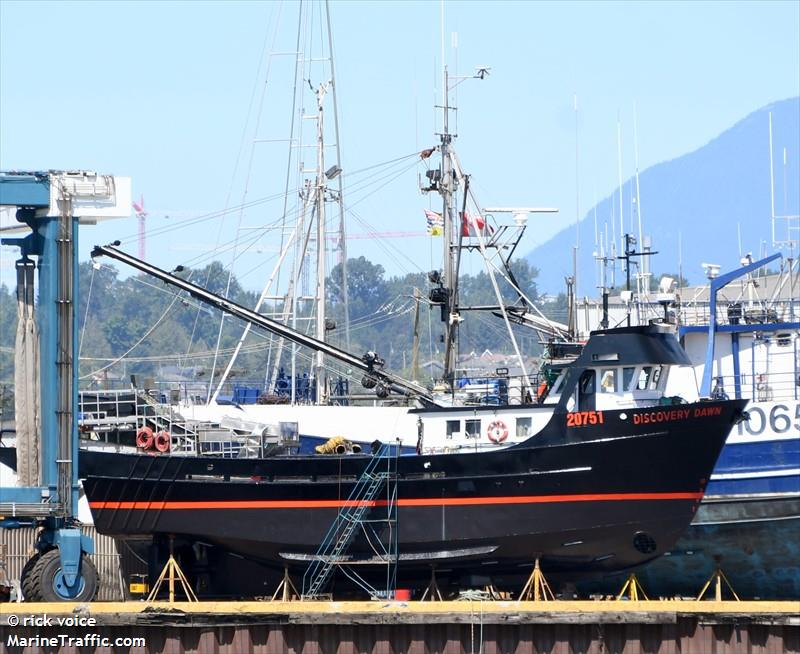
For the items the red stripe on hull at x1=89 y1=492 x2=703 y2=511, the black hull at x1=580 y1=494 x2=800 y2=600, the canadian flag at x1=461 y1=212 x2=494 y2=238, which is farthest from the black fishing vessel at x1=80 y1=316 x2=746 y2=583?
the canadian flag at x1=461 y1=212 x2=494 y2=238

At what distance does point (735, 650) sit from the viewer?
21.6 m

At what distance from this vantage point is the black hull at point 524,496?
28.9 meters

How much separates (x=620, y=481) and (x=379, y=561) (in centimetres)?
501

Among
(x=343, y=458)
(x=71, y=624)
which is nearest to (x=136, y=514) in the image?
(x=343, y=458)

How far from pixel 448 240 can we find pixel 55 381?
12.5 m

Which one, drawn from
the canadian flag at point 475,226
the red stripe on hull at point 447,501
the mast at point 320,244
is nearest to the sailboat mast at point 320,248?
the mast at point 320,244

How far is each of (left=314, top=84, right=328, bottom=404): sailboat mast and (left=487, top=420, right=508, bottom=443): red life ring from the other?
7.56 metres

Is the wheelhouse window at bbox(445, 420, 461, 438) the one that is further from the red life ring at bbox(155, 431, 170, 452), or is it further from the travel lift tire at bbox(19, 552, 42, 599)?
the travel lift tire at bbox(19, 552, 42, 599)

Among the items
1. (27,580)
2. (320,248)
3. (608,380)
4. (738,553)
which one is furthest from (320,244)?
(27,580)

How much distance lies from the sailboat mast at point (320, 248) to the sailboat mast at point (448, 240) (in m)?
3.83

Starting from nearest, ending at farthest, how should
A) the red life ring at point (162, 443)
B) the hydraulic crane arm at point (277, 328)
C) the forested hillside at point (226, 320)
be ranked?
the red life ring at point (162, 443), the hydraulic crane arm at point (277, 328), the forested hillside at point (226, 320)

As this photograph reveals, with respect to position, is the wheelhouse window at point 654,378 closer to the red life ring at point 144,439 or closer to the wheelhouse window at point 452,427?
the wheelhouse window at point 452,427

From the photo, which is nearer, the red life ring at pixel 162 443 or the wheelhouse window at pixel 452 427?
the red life ring at pixel 162 443

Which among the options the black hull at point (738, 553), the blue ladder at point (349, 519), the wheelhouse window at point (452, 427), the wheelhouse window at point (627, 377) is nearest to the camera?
the blue ladder at point (349, 519)
